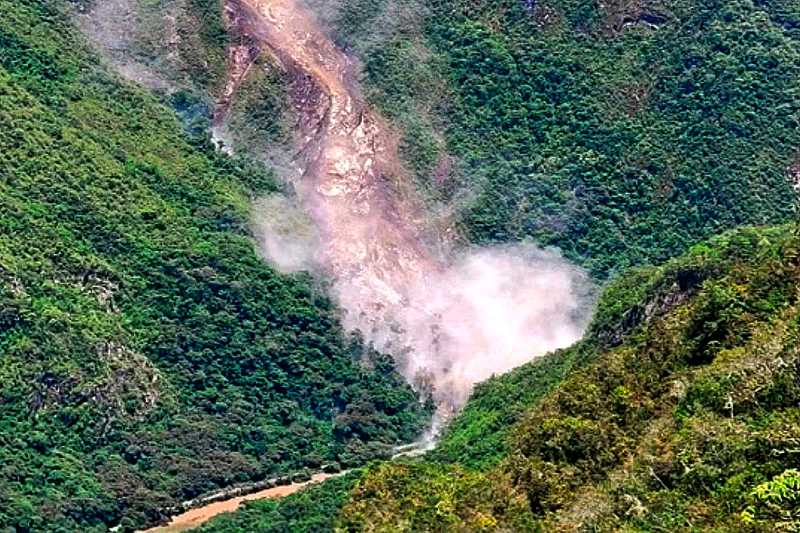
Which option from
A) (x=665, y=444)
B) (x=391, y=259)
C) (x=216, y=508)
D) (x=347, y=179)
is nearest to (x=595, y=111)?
(x=347, y=179)

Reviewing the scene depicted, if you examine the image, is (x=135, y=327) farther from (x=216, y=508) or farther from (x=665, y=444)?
(x=665, y=444)

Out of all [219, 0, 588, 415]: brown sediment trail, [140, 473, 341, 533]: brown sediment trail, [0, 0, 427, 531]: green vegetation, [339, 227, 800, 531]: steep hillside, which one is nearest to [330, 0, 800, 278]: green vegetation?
[219, 0, 588, 415]: brown sediment trail

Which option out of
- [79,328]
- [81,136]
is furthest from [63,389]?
[81,136]

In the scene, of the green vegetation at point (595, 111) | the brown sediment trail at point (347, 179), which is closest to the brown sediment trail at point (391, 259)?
the brown sediment trail at point (347, 179)

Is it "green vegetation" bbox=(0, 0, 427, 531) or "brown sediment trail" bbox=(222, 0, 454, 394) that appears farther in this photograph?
"brown sediment trail" bbox=(222, 0, 454, 394)

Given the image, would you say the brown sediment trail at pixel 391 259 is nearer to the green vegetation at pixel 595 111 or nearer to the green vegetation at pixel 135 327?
the green vegetation at pixel 595 111

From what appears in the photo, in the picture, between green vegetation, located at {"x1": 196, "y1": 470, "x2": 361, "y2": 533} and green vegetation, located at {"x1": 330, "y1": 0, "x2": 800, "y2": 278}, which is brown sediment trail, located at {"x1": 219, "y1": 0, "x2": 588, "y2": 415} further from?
green vegetation, located at {"x1": 196, "y1": 470, "x2": 361, "y2": 533}
